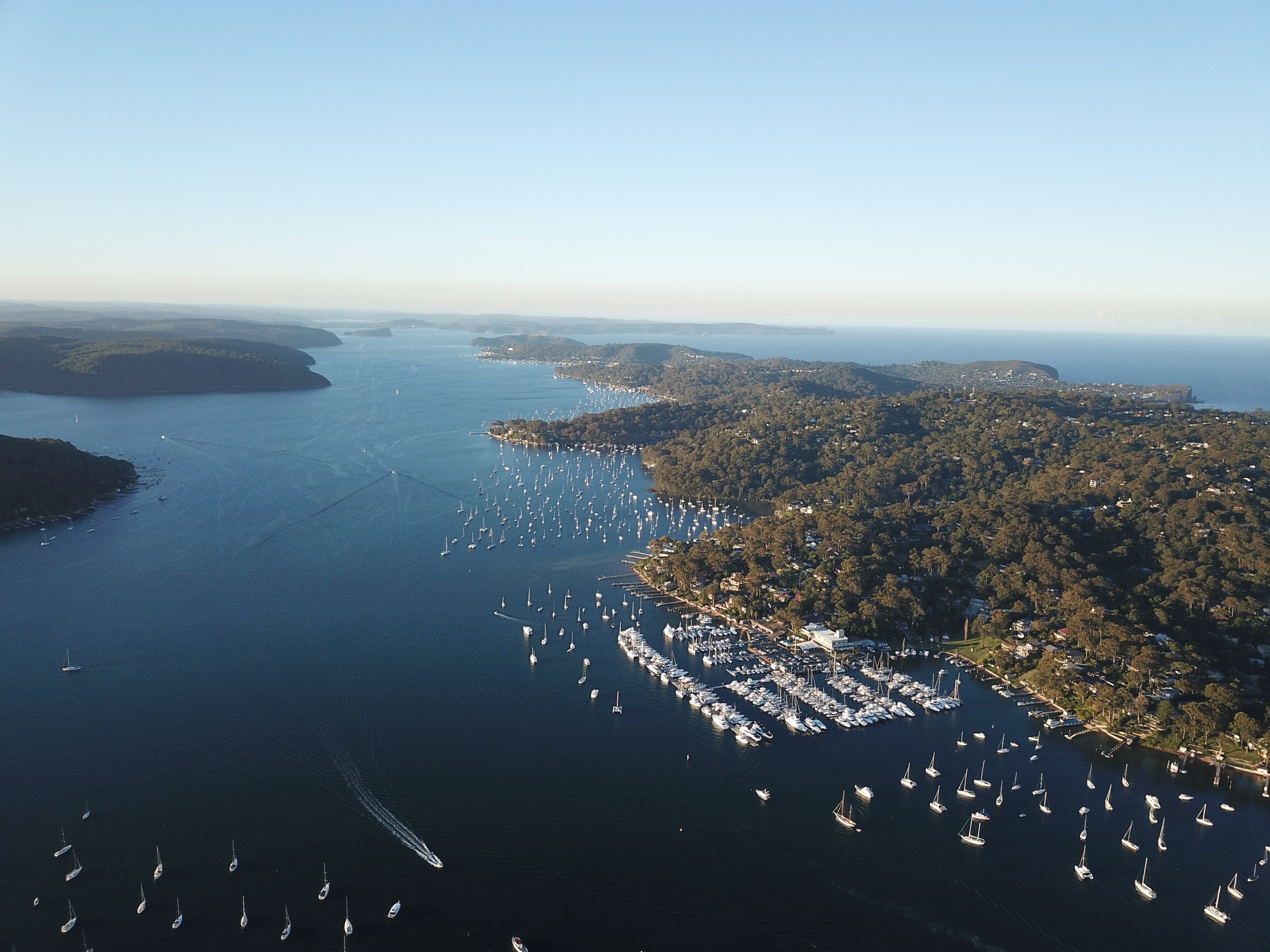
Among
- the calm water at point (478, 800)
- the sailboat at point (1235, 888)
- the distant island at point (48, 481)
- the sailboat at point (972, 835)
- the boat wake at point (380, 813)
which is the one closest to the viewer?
the calm water at point (478, 800)

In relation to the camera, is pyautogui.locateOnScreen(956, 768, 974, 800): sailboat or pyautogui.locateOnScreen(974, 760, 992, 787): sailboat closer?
pyautogui.locateOnScreen(956, 768, 974, 800): sailboat

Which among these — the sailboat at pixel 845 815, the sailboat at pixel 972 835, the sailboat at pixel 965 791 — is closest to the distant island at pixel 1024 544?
the sailboat at pixel 965 791

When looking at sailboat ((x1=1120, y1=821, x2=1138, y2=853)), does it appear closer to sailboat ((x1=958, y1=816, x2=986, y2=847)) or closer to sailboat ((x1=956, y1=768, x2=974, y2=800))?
sailboat ((x1=958, y1=816, x2=986, y2=847))

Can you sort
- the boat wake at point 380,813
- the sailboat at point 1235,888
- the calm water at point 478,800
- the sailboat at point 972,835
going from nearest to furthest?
the calm water at point 478,800 → the sailboat at point 1235,888 → the boat wake at point 380,813 → the sailboat at point 972,835

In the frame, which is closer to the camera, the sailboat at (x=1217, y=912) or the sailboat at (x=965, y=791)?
the sailboat at (x=1217, y=912)

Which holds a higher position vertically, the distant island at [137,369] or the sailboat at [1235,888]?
the distant island at [137,369]

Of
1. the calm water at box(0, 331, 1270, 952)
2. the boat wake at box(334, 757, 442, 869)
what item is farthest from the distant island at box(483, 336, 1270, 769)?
the boat wake at box(334, 757, 442, 869)

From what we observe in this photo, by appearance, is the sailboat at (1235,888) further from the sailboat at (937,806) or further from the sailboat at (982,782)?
the sailboat at (937,806)
